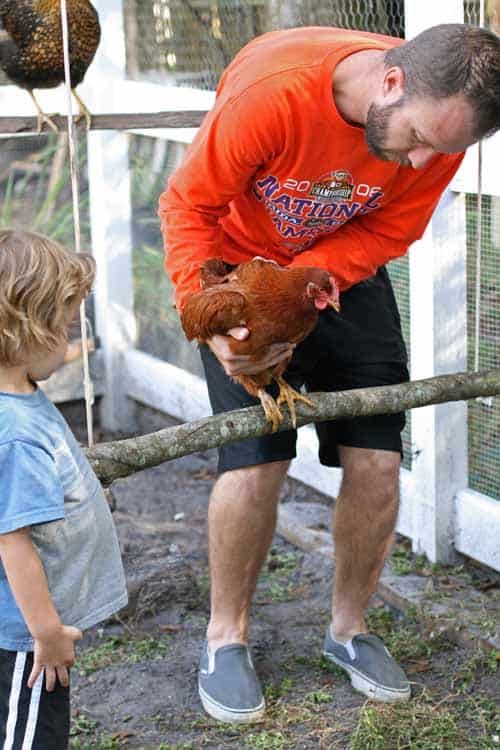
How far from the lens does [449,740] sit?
2586 mm

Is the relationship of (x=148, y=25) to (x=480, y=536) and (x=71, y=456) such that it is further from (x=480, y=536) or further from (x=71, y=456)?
(x=71, y=456)

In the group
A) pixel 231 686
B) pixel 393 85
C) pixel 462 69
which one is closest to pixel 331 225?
pixel 393 85

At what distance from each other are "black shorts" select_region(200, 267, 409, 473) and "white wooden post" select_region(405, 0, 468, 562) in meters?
0.63

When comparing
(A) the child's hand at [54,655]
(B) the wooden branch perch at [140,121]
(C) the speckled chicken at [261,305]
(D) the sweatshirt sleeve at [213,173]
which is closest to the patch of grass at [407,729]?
(C) the speckled chicken at [261,305]

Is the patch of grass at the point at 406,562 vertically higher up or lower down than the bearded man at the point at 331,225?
lower down

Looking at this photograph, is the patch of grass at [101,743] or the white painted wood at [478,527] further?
the white painted wood at [478,527]

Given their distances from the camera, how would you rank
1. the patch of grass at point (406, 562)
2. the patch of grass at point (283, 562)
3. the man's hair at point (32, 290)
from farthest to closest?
the patch of grass at point (283, 562), the patch of grass at point (406, 562), the man's hair at point (32, 290)

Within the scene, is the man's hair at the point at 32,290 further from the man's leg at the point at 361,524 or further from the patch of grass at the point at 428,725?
the patch of grass at the point at 428,725

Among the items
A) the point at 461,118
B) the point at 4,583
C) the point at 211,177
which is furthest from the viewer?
the point at 211,177

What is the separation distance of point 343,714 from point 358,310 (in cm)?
103

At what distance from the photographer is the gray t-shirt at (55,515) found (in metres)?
1.72

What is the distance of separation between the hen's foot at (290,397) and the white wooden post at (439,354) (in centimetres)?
91

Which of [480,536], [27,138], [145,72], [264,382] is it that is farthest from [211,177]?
[27,138]

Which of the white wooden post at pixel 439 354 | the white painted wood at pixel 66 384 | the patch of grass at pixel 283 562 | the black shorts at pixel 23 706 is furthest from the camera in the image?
the white painted wood at pixel 66 384
